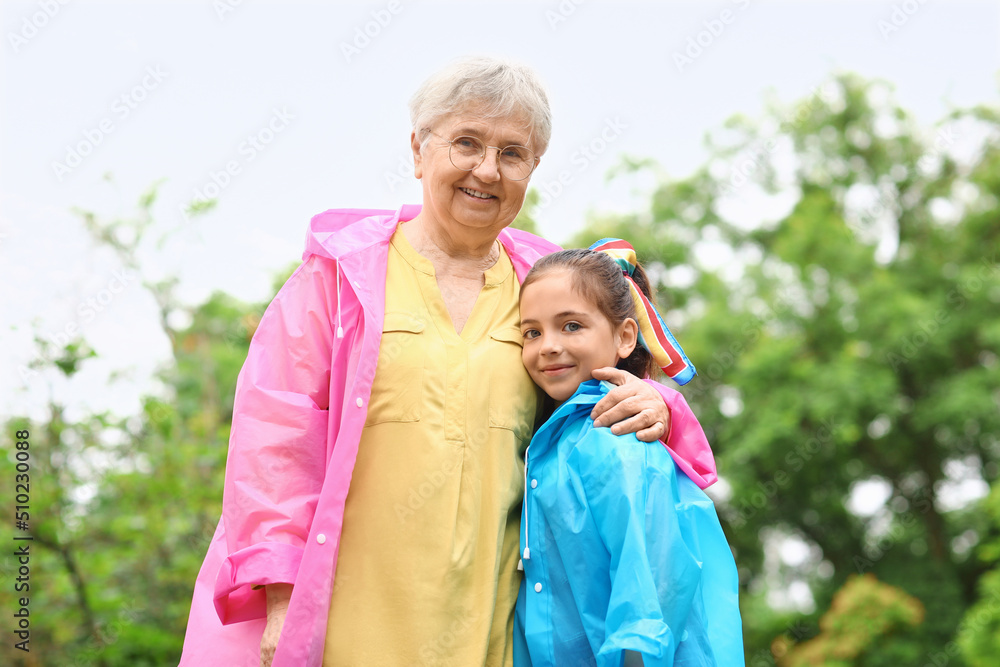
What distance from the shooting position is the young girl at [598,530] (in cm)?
198

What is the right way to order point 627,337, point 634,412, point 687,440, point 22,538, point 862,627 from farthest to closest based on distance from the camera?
point 862,627, point 22,538, point 627,337, point 687,440, point 634,412

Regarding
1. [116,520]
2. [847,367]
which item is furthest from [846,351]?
[116,520]

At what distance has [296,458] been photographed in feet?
6.70

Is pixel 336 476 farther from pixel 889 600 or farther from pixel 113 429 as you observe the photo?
pixel 889 600

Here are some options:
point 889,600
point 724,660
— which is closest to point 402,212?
point 724,660

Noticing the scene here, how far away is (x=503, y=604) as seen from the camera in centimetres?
215

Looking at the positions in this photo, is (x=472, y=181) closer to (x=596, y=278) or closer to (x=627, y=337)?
(x=596, y=278)

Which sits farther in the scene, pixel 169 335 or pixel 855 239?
pixel 855 239

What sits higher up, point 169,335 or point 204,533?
point 169,335

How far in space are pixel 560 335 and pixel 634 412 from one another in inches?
10.6

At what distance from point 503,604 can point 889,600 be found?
1003cm

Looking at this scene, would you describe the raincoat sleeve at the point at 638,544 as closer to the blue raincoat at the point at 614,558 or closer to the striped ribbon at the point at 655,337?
the blue raincoat at the point at 614,558

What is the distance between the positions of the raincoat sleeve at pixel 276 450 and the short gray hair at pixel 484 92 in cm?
52

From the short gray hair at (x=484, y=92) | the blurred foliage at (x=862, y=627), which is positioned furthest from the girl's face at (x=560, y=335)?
the blurred foliage at (x=862, y=627)
